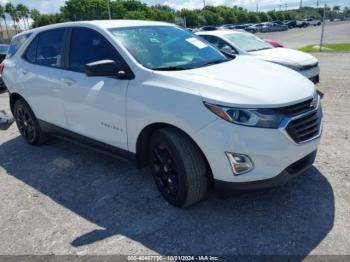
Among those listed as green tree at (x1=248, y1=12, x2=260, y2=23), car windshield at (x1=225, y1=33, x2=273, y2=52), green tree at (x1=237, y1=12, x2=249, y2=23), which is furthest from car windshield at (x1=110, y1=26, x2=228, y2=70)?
green tree at (x1=248, y1=12, x2=260, y2=23)

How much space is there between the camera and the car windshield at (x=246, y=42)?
28.2 feet

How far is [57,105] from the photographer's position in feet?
14.6

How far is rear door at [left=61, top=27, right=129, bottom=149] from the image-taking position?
3594 millimetres

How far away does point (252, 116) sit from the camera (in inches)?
109

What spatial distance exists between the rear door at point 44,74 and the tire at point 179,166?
1768mm

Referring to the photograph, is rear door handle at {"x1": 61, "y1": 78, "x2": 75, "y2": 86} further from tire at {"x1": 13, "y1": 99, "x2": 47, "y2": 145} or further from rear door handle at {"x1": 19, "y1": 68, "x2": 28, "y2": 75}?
tire at {"x1": 13, "y1": 99, "x2": 47, "y2": 145}

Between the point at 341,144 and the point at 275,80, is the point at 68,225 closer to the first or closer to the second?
the point at 275,80

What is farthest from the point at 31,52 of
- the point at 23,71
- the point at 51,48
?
the point at 51,48

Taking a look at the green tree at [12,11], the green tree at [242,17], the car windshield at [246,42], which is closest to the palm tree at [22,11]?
the green tree at [12,11]

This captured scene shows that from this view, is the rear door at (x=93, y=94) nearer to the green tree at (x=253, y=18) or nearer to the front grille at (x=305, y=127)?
the front grille at (x=305, y=127)

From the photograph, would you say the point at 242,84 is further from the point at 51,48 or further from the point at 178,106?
the point at 51,48

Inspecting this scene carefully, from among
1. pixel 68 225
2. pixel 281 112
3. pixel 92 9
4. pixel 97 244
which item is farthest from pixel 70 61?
pixel 92 9

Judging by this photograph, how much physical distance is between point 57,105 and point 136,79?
1.60 metres

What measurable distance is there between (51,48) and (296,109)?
3.35 m
